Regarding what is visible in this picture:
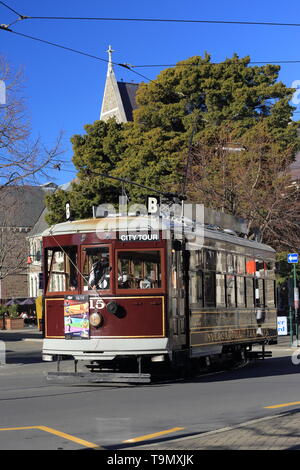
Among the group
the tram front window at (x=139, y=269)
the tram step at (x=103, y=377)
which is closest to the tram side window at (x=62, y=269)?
the tram front window at (x=139, y=269)

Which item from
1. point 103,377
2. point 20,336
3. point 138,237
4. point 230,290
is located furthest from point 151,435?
point 20,336

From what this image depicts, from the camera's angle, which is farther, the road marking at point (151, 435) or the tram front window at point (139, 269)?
the tram front window at point (139, 269)

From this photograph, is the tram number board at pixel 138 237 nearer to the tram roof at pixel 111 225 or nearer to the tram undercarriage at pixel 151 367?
the tram roof at pixel 111 225

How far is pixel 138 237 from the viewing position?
49.6 feet

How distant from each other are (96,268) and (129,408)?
4.01 m

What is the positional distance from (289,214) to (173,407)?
906 inches

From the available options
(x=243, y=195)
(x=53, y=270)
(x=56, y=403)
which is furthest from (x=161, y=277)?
(x=243, y=195)

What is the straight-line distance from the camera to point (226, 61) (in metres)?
42.6

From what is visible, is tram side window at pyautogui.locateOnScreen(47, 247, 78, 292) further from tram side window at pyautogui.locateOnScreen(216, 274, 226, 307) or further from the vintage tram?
tram side window at pyautogui.locateOnScreen(216, 274, 226, 307)

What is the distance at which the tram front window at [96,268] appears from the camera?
15078 millimetres

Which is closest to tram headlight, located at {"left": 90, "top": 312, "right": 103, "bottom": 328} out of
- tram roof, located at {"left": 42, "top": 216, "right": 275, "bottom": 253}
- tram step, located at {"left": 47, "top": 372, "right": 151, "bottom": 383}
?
tram step, located at {"left": 47, "top": 372, "right": 151, "bottom": 383}

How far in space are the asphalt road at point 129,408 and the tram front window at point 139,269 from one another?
202cm

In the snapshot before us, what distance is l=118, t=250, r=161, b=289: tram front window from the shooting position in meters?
15.0

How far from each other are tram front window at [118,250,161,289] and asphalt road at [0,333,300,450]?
6.64 ft
